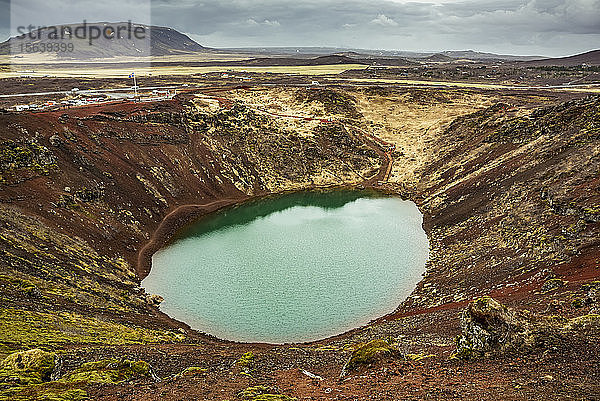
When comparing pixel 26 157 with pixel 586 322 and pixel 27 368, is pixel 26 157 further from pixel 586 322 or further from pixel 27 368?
pixel 586 322

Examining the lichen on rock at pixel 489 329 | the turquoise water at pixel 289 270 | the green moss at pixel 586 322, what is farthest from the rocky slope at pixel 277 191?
the turquoise water at pixel 289 270

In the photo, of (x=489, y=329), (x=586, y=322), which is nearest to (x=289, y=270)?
(x=489, y=329)

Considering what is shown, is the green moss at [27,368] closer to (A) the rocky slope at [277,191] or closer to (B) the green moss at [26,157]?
(A) the rocky slope at [277,191]

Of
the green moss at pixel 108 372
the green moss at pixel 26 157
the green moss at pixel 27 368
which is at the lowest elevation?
the green moss at pixel 108 372

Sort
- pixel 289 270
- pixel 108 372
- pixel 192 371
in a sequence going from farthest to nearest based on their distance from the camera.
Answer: pixel 289 270 → pixel 192 371 → pixel 108 372

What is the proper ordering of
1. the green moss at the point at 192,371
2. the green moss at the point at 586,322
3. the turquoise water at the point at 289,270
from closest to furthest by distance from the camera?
the green moss at the point at 586,322 → the green moss at the point at 192,371 → the turquoise water at the point at 289,270

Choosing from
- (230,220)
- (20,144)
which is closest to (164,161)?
(230,220)

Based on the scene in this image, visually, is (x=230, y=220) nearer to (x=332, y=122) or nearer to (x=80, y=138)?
(x=80, y=138)
